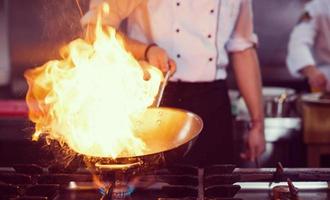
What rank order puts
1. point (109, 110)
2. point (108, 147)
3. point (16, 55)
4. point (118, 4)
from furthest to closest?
point (16, 55) → point (118, 4) → point (109, 110) → point (108, 147)

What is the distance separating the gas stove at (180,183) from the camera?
149 centimetres

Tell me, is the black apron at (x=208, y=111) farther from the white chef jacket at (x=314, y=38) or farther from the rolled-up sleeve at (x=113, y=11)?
the white chef jacket at (x=314, y=38)

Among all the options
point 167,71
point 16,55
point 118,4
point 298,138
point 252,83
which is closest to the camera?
point 167,71

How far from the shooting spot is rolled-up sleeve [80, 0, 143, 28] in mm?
2154

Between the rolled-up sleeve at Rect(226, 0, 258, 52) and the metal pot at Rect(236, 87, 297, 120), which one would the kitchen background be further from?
the rolled-up sleeve at Rect(226, 0, 258, 52)

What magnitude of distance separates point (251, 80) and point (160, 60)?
61 centimetres

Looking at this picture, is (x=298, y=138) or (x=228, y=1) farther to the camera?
(x=298, y=138)

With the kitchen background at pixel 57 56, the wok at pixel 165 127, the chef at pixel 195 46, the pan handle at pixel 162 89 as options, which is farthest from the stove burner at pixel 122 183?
the kitchen background at pixel 57 56

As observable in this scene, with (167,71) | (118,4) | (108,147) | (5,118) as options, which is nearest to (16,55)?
(5,118)

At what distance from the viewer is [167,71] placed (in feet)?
6.38

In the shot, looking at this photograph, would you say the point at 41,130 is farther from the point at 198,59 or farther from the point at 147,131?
the point at 198,59

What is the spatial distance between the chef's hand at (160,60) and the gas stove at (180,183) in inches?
16.3

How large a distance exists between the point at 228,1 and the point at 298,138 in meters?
1.22

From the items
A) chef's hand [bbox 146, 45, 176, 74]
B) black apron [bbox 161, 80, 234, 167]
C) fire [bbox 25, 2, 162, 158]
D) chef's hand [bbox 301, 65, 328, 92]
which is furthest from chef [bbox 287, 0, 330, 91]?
fire [bbox 25, 2, 162, 158]
